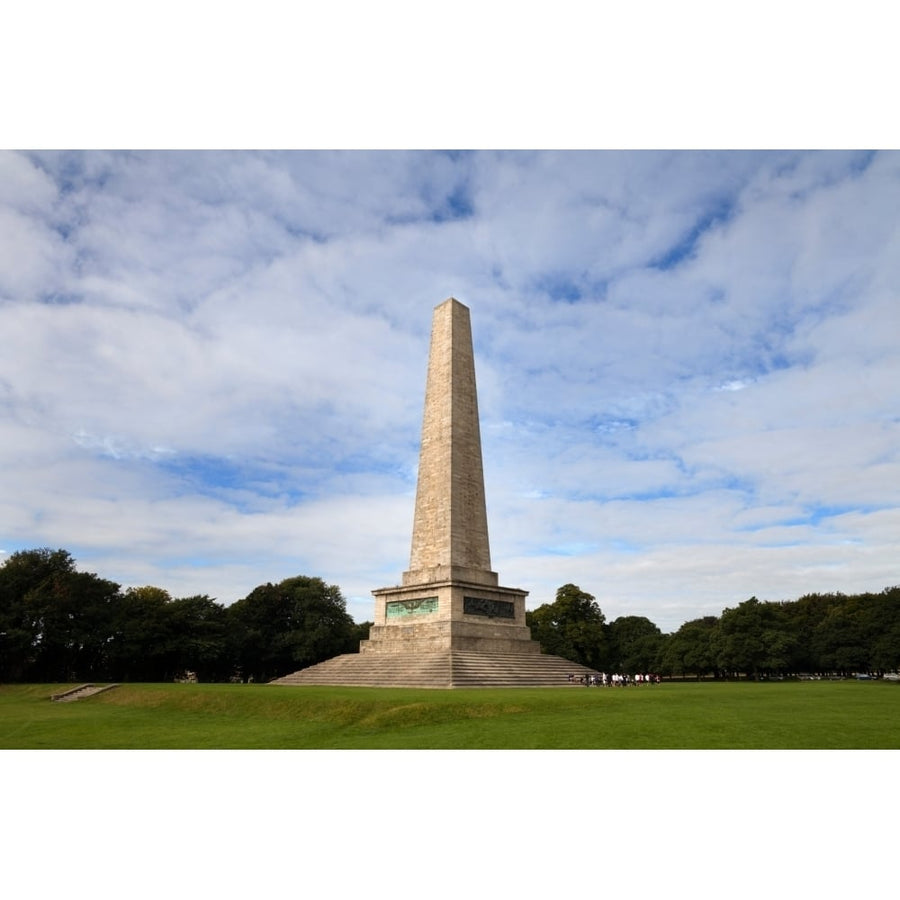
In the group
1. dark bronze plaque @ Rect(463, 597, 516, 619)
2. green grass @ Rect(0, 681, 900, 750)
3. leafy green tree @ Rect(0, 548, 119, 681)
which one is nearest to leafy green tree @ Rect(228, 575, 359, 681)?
leafy green tree @ Rect(0, 548, 119, 681)

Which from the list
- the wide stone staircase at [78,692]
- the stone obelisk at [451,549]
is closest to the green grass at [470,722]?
the wide stone staircase at [78,692]

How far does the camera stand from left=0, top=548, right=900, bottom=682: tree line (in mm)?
38875

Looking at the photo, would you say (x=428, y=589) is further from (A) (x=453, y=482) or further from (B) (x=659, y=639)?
(B) (x=659, y=639)

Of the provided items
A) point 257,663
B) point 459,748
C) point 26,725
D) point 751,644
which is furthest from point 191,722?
point 751,644

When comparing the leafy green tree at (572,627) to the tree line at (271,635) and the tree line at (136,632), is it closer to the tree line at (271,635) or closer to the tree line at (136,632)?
the tree line at (271,635)

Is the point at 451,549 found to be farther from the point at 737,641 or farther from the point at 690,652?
the point at 690,652

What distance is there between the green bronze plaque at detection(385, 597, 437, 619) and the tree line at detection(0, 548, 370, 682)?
15.2m

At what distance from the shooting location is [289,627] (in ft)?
168

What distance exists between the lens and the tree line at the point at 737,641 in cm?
4319

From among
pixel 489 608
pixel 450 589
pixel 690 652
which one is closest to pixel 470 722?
pixel 450 589

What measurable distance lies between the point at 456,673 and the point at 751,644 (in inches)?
1053

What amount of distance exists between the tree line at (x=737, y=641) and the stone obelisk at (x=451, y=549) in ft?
57.4

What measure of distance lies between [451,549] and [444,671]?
7.69m

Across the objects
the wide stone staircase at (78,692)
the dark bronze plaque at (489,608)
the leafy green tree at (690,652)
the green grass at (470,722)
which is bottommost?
the green grass at (470,722)
